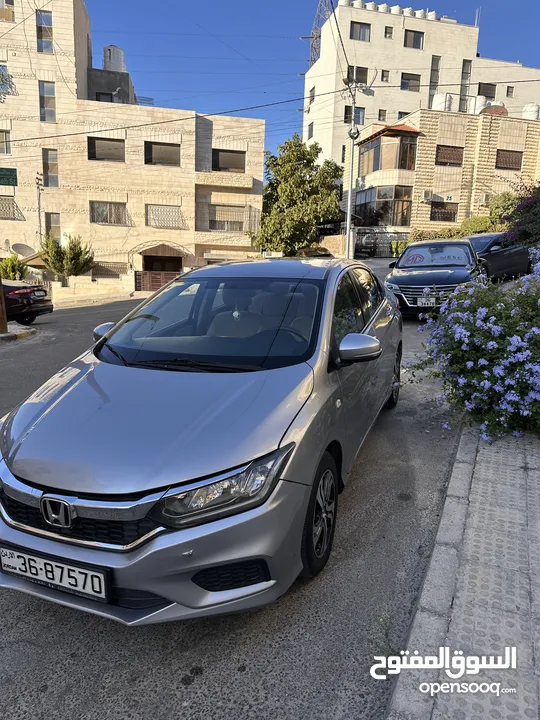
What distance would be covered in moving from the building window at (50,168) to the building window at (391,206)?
21.4 metres

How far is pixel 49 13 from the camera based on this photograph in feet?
106

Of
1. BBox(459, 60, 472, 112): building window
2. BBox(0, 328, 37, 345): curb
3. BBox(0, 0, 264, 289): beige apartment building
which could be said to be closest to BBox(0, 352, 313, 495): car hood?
BBox(0, 328, 37, 345): curb

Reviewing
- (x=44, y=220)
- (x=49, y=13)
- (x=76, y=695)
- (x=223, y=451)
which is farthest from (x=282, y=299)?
(x=49, y=13)

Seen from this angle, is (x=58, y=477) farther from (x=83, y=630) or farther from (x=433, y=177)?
(x=433, y=177)

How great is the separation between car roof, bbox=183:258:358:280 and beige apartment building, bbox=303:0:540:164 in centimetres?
4312

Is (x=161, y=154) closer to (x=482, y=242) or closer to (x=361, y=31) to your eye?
(x=361, y=31)

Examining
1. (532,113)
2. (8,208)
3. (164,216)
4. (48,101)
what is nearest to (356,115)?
(532,113)

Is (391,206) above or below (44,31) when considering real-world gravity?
below

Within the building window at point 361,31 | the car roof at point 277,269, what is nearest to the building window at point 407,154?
the building window at point 361,31

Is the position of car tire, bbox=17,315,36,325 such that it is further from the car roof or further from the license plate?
the license plate

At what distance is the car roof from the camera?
12.0ft

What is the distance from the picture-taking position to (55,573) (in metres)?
2.10

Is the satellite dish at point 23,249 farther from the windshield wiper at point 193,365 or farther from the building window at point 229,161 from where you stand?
the windshield wiper at point 193,365

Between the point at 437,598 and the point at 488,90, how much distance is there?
2285 inches
